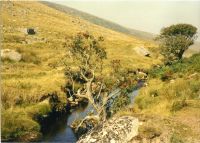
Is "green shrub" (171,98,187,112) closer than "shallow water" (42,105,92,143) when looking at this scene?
Yes

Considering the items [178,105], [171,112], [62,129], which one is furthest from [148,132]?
[62,129]

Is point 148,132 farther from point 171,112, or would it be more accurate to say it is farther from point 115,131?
point 171,112

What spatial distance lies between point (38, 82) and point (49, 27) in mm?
91592

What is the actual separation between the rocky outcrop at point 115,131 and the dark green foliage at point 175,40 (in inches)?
2384

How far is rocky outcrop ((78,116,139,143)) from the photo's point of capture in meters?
25.8

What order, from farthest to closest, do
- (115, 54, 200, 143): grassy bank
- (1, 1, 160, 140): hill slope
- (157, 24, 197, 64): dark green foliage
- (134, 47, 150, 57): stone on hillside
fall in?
(134, 47, 150, 57): stone on hillside, (157, 24, 197, 64): dark green foliage, (1, 1, 160, 140): hill slope, (115, 54, 200, 143): grassy bank

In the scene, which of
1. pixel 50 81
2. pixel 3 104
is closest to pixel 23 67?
pixel 50 81

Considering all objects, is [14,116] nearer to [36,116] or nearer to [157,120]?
[36,116]

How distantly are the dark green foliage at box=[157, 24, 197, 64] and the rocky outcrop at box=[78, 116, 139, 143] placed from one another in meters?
60.6

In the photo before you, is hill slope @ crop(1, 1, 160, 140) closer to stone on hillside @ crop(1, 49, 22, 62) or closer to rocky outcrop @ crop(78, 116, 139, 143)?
stone on hillside @ crop(1, 49, 22, 62)

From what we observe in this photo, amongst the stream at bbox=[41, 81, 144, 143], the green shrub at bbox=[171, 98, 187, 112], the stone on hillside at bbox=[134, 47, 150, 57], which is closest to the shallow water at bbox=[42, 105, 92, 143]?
the stream at bbox=[41, 81, 144, 143]

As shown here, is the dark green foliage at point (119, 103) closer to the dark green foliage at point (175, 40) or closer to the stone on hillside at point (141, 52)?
the dark green foliage at point (175, 40)

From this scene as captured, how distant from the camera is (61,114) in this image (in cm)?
4575

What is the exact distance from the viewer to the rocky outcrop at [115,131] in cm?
2577
